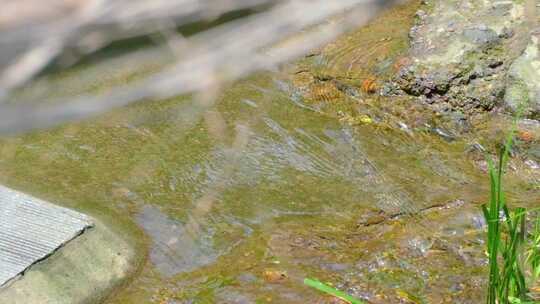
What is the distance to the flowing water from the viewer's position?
401 centimetres

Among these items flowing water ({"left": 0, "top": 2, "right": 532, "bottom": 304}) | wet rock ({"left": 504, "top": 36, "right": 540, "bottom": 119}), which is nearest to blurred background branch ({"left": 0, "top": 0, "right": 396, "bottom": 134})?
flowing water ({"left": 0, "top": 2, "right": 532, "bottom": 304})

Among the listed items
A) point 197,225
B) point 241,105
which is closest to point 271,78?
point 241,105

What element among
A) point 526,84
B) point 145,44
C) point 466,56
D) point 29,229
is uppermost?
point 145,44

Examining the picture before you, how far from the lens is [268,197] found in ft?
15.4

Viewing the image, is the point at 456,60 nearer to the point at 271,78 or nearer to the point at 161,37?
the point at 271,78

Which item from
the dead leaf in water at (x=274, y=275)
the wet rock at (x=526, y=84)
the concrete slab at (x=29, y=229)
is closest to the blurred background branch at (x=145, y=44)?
the concrete slab at (x=29, y=229)

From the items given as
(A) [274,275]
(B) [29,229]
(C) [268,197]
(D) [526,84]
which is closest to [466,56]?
(D) [526,84]

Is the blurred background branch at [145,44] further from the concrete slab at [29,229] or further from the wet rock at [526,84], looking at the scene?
the wet rock at [526,84]

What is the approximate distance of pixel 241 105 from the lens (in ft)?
18.4

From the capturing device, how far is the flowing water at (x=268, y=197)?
4008 millimetres

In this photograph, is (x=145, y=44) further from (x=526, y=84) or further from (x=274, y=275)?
(x=526, y=84)

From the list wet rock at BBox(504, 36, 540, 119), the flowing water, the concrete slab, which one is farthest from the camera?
wet rock at BBox(504, 36, 540, 119)

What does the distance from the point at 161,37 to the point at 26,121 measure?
0.71ft

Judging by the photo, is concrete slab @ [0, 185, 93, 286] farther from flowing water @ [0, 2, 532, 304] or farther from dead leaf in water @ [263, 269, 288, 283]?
dead leaf in water @ [263, 269, 288, 283]
